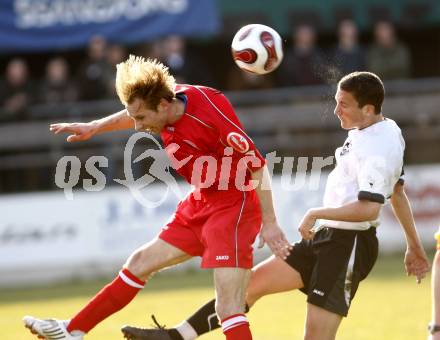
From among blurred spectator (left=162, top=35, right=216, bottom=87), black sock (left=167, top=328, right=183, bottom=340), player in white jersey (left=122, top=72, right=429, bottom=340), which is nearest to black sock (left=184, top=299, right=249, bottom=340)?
player in white jersey (left=122, top=72, right=429, bottom=340)

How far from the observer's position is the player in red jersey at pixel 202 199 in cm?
605

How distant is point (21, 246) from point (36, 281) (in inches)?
19.6

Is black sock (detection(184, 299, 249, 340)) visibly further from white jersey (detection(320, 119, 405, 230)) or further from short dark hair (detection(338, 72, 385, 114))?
short dark hair (detection(338, 72, 385, 114))

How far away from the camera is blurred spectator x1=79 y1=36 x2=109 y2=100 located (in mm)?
14492

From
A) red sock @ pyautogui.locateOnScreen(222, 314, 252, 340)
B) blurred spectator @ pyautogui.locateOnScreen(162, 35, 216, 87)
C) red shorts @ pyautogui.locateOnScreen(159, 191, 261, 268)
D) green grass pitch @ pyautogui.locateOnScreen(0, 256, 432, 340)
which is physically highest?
blurred spectator @ pyautogui.locateOnScreen(162, 35, 216, 87)

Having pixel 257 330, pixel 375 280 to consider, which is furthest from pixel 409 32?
pixel 257 330

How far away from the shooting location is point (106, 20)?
1505cm

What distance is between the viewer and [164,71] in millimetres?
6121

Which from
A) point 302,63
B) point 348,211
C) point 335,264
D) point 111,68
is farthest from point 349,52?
point 348,211

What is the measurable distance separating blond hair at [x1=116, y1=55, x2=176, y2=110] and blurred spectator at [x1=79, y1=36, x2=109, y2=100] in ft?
27.8

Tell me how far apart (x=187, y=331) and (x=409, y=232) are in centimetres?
148

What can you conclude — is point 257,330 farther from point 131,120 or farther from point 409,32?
point 409,32

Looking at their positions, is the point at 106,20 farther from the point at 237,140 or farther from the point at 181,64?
the point at 237,140

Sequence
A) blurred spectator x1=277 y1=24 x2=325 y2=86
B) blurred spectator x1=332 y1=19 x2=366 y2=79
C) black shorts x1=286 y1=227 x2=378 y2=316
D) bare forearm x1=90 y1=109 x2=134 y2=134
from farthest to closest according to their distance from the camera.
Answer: blurred spectator x1=277 y1=24 x2=325 y2=86
blurred spectator x1=332 y1=19 x2=366 y2=79
bare forearm x1=90 y1=109 x2=134 y2=134
black shorts x1=286 y1=227 x2=378 y2=316
